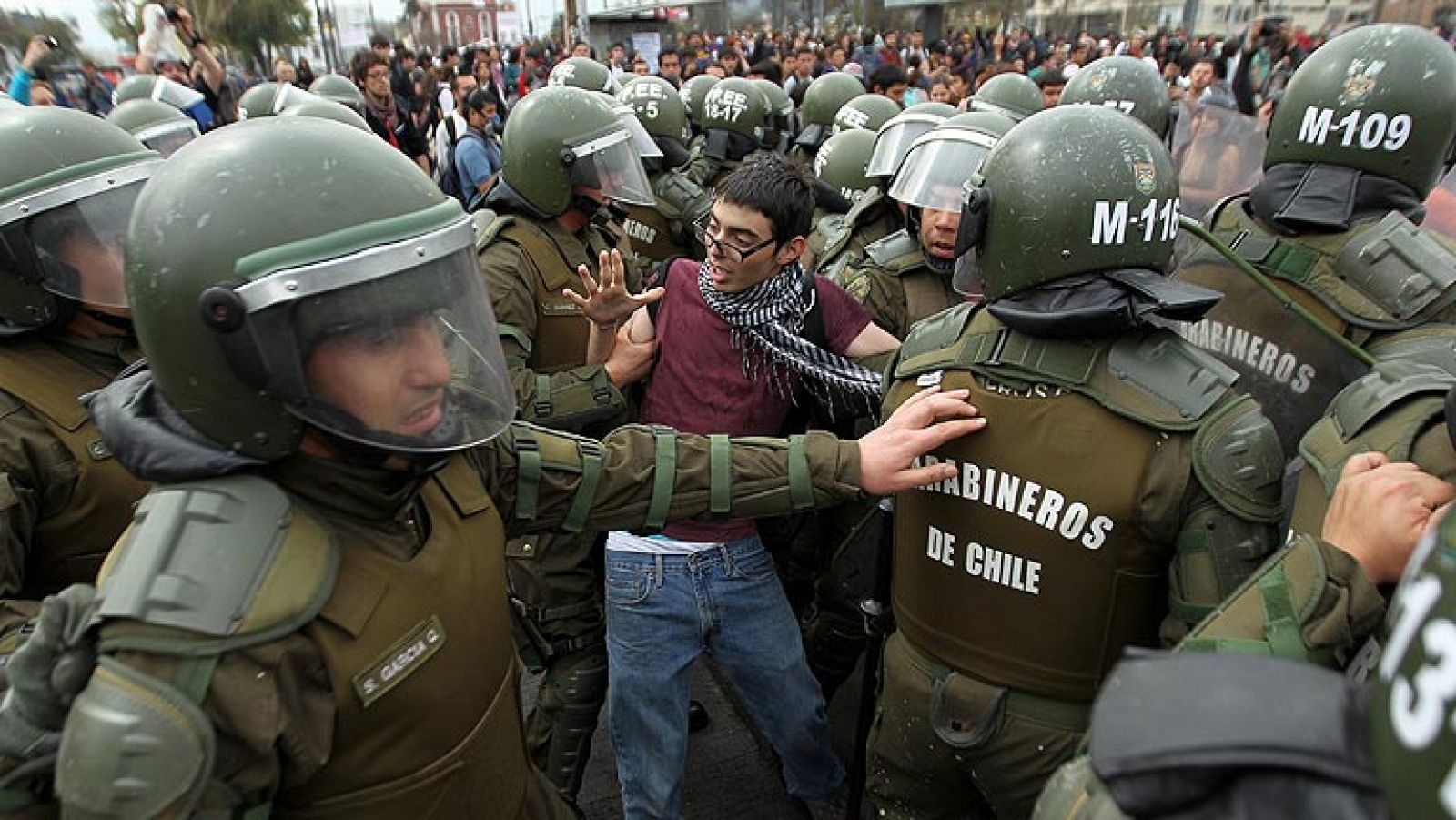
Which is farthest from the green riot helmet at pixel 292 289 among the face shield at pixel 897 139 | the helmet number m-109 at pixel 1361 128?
the face shield at pixel 897 139

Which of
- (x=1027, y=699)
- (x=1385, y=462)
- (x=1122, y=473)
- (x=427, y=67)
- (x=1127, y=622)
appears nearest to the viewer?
(x=1385, y=462)

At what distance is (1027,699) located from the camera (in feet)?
6.24

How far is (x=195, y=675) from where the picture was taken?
1.12 metres

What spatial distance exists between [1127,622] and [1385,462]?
2.09ft

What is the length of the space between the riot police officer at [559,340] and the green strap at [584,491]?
0.80 metres

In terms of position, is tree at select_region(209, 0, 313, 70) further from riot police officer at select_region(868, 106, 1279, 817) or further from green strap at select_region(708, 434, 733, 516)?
A: riot police officer at select_region(868, 106, 1279, 817)

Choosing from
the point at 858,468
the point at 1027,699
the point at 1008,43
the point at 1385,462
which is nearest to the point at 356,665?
the point at 858,468

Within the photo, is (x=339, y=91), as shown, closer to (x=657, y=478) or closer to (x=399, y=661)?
(x=657, y=478)

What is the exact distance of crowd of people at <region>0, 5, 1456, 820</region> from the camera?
44.3 inches

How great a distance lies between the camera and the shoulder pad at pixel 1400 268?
2.32 m

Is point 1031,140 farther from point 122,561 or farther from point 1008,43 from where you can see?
point 1008,43

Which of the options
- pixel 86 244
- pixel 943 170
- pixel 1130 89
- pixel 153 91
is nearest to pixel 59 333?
pixel 86 244

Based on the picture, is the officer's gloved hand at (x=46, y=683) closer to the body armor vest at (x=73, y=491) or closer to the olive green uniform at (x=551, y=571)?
the body armor vest at (x=73, y=491)

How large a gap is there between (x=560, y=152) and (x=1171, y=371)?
2249 mm
